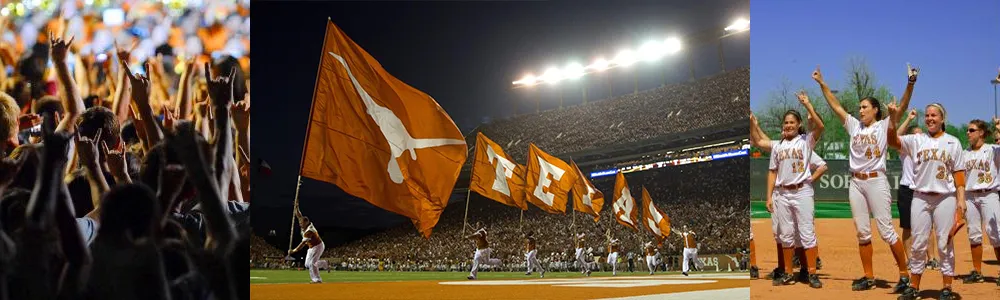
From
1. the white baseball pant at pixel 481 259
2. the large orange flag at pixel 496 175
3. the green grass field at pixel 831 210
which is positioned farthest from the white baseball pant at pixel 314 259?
the green grass field at pixel 831 210

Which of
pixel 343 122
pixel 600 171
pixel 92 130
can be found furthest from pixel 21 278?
pixel 600 171

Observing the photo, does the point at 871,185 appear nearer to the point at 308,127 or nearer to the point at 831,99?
the point at 831,99

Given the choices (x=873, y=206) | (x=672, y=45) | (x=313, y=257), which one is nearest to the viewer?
(x=873, y=206)

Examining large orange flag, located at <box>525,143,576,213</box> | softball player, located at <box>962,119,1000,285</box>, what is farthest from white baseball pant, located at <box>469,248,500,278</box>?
softball player, located at <box>962,119,1000,285</box>

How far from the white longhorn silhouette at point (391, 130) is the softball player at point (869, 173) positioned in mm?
2619

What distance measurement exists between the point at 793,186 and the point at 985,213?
177 centimetres

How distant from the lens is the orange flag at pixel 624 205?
5.44 m

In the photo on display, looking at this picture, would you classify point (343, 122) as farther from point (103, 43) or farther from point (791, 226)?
point (791, 226)

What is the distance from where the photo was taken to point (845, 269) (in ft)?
16.8

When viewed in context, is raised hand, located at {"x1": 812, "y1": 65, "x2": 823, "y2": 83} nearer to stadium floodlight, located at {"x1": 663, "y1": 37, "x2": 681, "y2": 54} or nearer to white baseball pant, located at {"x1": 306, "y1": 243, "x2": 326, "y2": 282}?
stadium floodlight, located at {"x1": 663, "y1": 37, "x2": 681, "y2": 54}

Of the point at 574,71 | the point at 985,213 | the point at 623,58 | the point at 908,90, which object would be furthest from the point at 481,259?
the point at 985,213

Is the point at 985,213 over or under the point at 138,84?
under

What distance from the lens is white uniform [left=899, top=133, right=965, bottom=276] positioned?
15.4ft

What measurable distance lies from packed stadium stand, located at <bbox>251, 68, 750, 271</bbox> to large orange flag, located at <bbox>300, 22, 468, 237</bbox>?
23 cm
